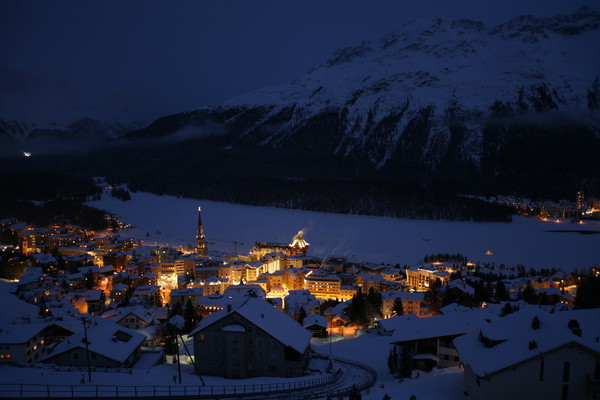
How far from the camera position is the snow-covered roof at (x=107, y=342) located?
45.4ft

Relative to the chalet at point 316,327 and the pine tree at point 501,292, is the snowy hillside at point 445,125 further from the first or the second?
the chalet at point 316,327

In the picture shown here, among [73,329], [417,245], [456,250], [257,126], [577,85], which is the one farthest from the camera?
[257,126]

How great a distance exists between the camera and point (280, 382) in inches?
487

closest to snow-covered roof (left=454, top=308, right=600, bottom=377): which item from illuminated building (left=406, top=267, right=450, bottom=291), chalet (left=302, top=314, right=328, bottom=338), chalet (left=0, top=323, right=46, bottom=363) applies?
chalet (left=302, top=314, right=328, bottom=338)

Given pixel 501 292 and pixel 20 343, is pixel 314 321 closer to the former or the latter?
pixel 20 343

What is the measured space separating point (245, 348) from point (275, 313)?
184cm

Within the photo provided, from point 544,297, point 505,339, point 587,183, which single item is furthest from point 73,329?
point 587,183

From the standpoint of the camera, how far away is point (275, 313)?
50.6ft

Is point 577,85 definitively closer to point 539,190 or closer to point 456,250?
point 539,190

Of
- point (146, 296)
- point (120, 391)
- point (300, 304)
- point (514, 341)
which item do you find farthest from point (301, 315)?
point (514, 341)

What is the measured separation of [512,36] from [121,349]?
722ft

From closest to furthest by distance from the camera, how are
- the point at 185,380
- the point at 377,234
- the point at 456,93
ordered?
the point at 185,380 < the point at 377,234 < the point at 456,93

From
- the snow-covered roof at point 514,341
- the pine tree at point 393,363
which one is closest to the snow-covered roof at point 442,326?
the pine tree at point 393,363

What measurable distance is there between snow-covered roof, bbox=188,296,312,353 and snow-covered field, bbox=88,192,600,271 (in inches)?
1163
